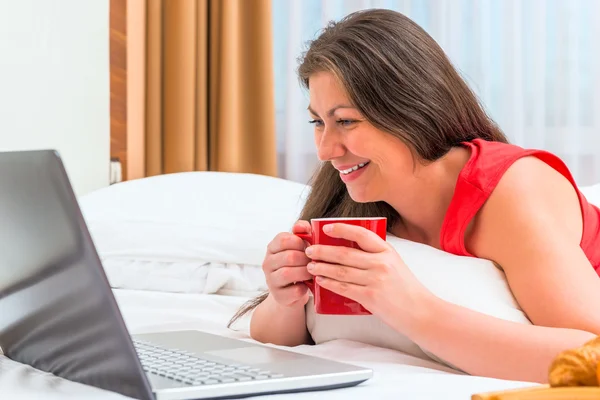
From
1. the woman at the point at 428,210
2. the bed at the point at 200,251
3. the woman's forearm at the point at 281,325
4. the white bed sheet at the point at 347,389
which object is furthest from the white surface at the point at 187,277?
the woman's forearm at the point at 281,325

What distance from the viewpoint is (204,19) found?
267 centimetres

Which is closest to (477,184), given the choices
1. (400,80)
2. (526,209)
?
(526,209)

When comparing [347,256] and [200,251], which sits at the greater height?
[347,256]

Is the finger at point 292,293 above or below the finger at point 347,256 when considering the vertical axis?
below

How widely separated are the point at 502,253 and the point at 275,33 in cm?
176

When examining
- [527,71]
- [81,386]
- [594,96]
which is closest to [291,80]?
[527,71]

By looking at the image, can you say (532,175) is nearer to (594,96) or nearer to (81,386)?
(81,386)

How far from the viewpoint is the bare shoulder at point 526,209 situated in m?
1.14

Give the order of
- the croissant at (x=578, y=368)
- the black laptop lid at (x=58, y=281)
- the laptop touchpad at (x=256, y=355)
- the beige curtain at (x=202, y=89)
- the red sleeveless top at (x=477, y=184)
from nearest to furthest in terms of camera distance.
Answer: the croissant at (x=578, y=368), the black laptop lid at (x=58, y=281), the laptop touchpad at (x=256, y=355), the red sleeveless top at (x=477, y=184), the beige curtain at (x=202, y=89)

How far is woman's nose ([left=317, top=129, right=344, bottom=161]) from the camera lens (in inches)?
48.7

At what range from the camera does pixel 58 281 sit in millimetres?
750

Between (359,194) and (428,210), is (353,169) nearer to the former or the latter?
(359,194)

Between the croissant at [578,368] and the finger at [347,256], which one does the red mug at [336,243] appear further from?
the croissant at [578,368]

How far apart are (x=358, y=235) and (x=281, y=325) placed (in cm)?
35
